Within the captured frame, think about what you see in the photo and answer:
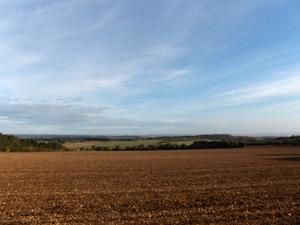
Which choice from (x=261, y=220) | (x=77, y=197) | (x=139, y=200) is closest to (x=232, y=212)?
(x=261, y=220)

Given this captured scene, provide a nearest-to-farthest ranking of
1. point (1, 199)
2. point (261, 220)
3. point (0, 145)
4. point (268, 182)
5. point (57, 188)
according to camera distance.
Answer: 1. point (261, 220)
2. point (1, 199)
3. point (57, 188)
4. point (268, 182)
5. point (0, 145)

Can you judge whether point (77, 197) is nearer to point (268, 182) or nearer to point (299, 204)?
point (299, 204)

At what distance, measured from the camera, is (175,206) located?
54.2ft

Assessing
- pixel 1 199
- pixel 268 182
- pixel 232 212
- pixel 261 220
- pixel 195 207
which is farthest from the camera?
pixel 268 182

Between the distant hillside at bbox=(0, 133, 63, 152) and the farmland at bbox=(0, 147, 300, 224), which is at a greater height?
the distant hillside at bbox=(0, 133, 63, 152)

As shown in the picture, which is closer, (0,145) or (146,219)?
(146,219)

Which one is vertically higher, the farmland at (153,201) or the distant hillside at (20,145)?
the distant hillside at (20,145)

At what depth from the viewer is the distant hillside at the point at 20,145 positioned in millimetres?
100550

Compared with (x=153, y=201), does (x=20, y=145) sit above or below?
above

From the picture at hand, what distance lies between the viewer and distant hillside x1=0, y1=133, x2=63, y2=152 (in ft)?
330

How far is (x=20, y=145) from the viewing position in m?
106

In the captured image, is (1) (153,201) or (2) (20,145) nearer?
(1) (153,201)

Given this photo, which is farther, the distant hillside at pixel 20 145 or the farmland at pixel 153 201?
the distant hillside at pixel 20 145

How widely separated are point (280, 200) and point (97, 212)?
7.39 metres
